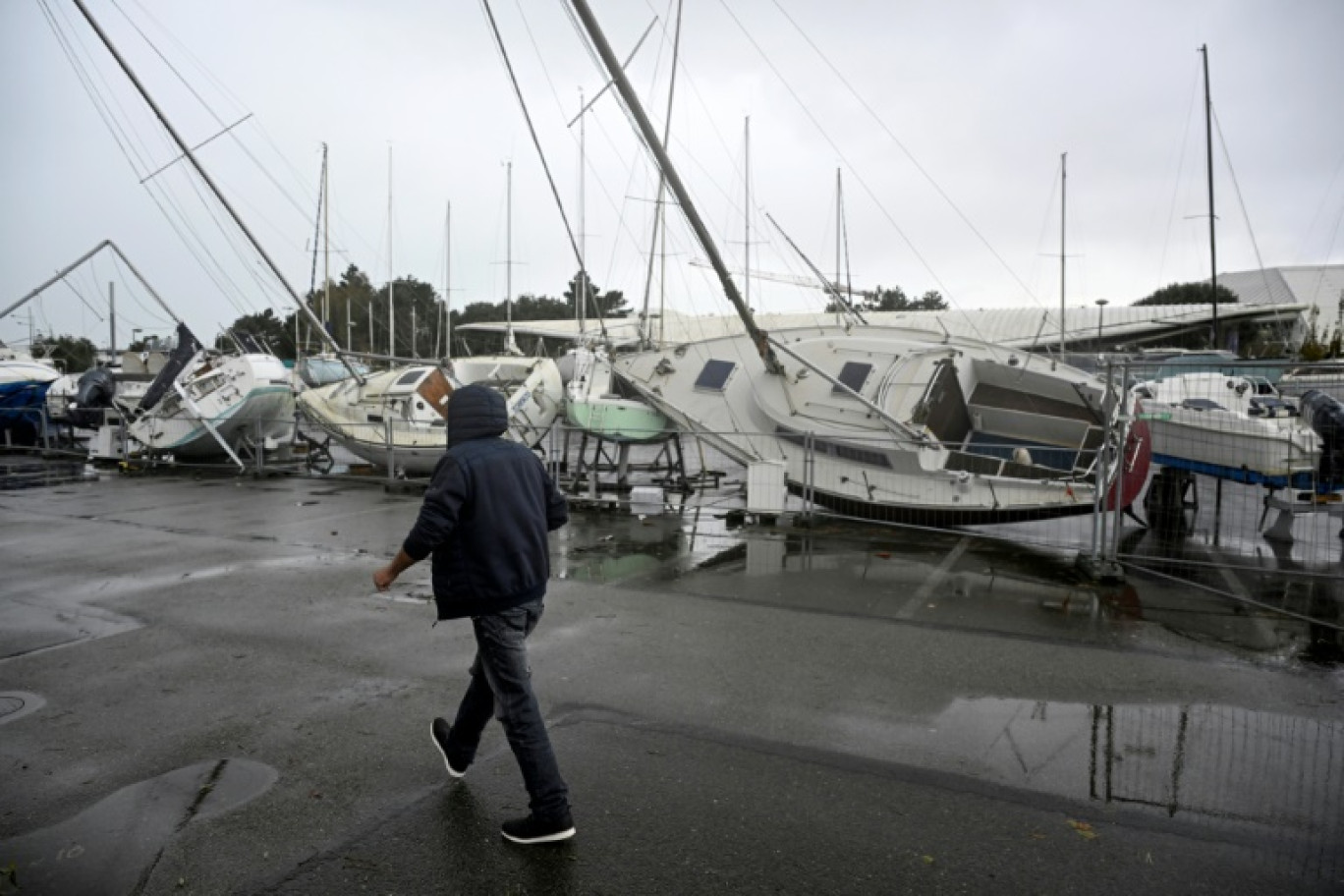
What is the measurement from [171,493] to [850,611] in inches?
502

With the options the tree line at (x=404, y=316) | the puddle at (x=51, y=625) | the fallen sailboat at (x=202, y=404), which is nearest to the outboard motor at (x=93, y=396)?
the fallen sailboat at (x=202, y=404)

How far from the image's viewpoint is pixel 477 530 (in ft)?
12.8

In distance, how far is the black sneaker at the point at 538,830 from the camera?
149 inches

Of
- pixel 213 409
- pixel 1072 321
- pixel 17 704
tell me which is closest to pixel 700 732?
pixel 17 704

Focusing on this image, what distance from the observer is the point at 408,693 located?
567 centimetres

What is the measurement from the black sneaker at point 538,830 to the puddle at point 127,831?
1.41 meters

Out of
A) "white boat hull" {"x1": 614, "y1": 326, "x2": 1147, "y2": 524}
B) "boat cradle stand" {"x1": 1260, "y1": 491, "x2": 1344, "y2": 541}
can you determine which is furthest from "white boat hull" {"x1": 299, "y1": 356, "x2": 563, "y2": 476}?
"boat cradle stand" {"x1": 1260, "y1": 491, "x2": 1344, "y2": 541}

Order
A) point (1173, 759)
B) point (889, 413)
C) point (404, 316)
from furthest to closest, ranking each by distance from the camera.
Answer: point (404, 316)
point (889, 413)
point (1173, 759)

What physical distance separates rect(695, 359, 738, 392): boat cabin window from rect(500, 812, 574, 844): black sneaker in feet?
36.5

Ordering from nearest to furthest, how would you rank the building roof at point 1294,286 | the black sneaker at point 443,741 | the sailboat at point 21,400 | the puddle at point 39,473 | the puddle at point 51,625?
the black sneaker at point 443,741
the puddle at point 51,625
the puddle at point 39,473
the sailboat at point 21,400
the building roof at point 1294,286

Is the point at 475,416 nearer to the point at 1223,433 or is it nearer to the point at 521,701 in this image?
the point at 521,701

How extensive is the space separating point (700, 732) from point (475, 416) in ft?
7.68

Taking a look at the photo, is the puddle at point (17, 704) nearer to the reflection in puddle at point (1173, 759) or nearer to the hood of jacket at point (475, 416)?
the hood of jacket at point (475, 416)

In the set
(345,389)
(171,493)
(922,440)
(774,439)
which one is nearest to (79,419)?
(345,389)
